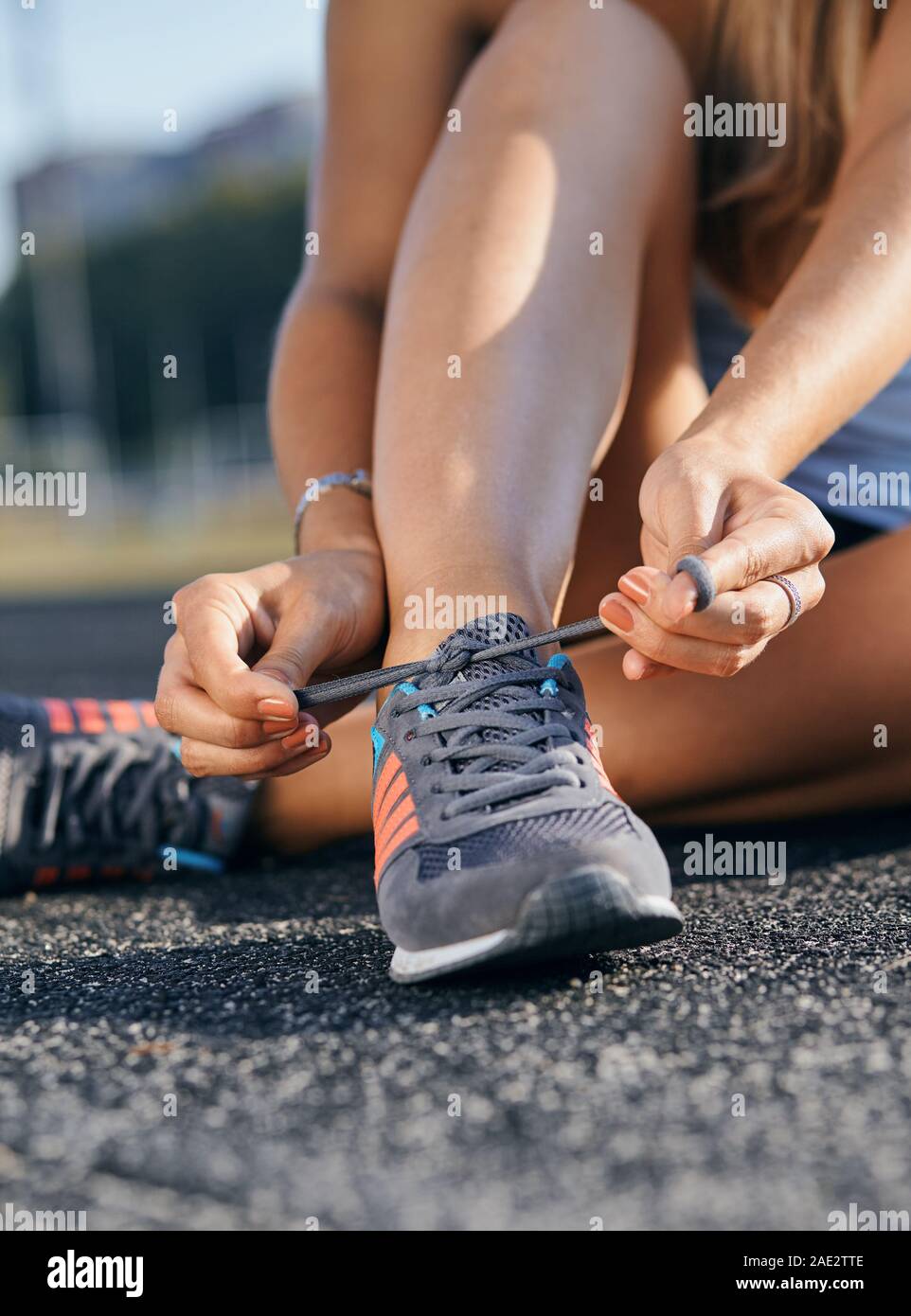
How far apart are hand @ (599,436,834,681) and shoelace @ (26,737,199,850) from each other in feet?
1.91

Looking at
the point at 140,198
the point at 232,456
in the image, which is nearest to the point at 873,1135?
Answer: the point at 232,456

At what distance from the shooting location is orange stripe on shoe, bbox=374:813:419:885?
766 mm

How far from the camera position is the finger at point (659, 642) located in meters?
0.75

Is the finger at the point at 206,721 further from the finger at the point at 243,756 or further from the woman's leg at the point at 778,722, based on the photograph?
the woman's leg at the point at 778,722

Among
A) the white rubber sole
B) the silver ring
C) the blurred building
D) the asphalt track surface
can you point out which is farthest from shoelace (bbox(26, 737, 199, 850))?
the blurred building

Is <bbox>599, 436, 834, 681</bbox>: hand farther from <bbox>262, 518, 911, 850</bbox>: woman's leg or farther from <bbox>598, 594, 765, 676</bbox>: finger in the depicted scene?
<bbox>262, 518, 911, 850</bbox>: woman's leg

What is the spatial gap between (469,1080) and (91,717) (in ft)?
2.42

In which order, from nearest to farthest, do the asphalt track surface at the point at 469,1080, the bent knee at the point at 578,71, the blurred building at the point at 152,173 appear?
the asphalt track surface at the point at 469,1080 < the bent knee at the point at 578,71 < the blurred building at the point at 152,173

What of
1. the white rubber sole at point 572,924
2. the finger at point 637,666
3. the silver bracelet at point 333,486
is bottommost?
the white rubber sole at point 572,924

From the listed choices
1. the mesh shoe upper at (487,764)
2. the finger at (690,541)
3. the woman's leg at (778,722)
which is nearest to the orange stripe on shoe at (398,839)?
the mesh shoe upper at (487,764)

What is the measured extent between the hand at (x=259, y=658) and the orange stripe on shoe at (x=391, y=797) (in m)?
0.06

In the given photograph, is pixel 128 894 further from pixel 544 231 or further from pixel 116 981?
pixel 544 231
